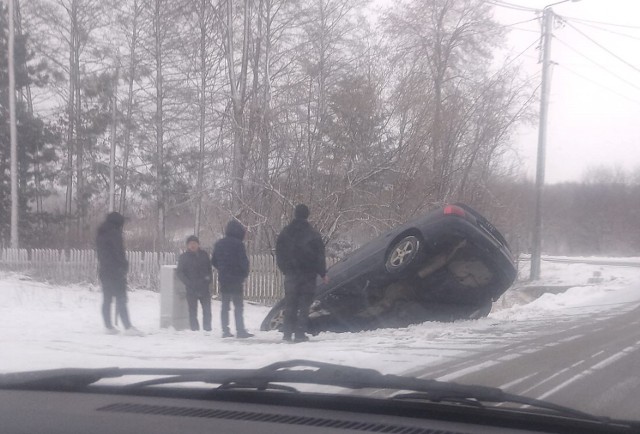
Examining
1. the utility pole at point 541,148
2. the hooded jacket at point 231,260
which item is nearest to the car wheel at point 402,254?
the hooded jacket at point 231,260

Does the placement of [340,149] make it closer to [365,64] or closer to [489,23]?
[365,64]

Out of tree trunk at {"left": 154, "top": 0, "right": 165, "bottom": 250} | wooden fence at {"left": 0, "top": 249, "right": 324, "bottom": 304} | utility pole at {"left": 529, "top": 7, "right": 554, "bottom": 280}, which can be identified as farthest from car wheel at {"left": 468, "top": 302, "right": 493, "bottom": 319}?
tree trunk at {"left": 154, "top": 0, "right": 165, "bottom": 250}

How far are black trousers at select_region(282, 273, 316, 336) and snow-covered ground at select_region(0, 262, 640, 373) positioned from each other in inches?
9.9

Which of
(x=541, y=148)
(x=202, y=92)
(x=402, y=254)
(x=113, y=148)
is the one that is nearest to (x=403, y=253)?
(x=402, y=254)

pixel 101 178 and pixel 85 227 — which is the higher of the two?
pixel 101 178

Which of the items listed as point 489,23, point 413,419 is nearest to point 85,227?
point 489,23

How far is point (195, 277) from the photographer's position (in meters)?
11.1

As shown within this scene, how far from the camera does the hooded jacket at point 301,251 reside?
9.57 metres

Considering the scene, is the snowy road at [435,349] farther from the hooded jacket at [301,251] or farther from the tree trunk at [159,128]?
the tree trunk at [159,128]

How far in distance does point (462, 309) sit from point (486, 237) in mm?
1370

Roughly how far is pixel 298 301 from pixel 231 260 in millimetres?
1254

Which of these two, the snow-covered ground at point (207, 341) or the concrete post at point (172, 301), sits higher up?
the concrete post at point (172, 301)

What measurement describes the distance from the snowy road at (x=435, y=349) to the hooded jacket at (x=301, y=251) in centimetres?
93

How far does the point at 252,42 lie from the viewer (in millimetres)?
22234
